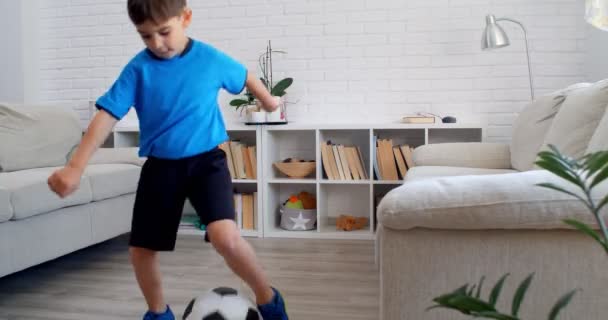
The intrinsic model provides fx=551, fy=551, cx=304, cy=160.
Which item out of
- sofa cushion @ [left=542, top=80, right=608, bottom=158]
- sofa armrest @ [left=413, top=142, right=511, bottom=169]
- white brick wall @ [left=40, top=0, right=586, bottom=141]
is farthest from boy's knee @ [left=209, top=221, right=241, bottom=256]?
white brick wall @ [left=40, top=0, right=586, bottom=141]

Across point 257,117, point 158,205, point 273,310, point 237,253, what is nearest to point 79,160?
point 158,205

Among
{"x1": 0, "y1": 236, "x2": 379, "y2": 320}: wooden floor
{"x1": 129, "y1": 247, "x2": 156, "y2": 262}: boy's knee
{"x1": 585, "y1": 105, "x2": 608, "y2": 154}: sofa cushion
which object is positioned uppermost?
{"x1": 585, "y1": 105, "x2": 608, "y2": 154}: sofa cushion

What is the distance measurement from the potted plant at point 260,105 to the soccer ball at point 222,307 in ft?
6.08

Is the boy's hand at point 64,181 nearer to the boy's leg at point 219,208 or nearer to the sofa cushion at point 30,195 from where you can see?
the boy's leg at point 219,208

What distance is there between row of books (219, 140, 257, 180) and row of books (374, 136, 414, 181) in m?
0.77

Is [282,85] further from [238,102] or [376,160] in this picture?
[376,160]

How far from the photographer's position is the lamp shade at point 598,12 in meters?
1.57

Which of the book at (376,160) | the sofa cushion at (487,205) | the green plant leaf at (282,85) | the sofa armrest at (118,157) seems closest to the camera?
the sofa cushion at (487,205)

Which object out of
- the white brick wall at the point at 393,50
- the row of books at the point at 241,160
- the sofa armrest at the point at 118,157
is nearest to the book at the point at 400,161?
the white brick wall at the point at 393,50

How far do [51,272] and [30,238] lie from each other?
461mm

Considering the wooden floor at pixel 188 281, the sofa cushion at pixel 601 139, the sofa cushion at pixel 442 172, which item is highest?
the sofa cushion at pixel 601 139

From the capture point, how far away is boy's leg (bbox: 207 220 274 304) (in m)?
1.63

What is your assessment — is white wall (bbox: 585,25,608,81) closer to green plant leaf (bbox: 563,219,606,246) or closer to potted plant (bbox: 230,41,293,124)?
potted plant (bbox: 230,41,293,124)

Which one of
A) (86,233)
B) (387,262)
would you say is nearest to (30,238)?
(86,233)
